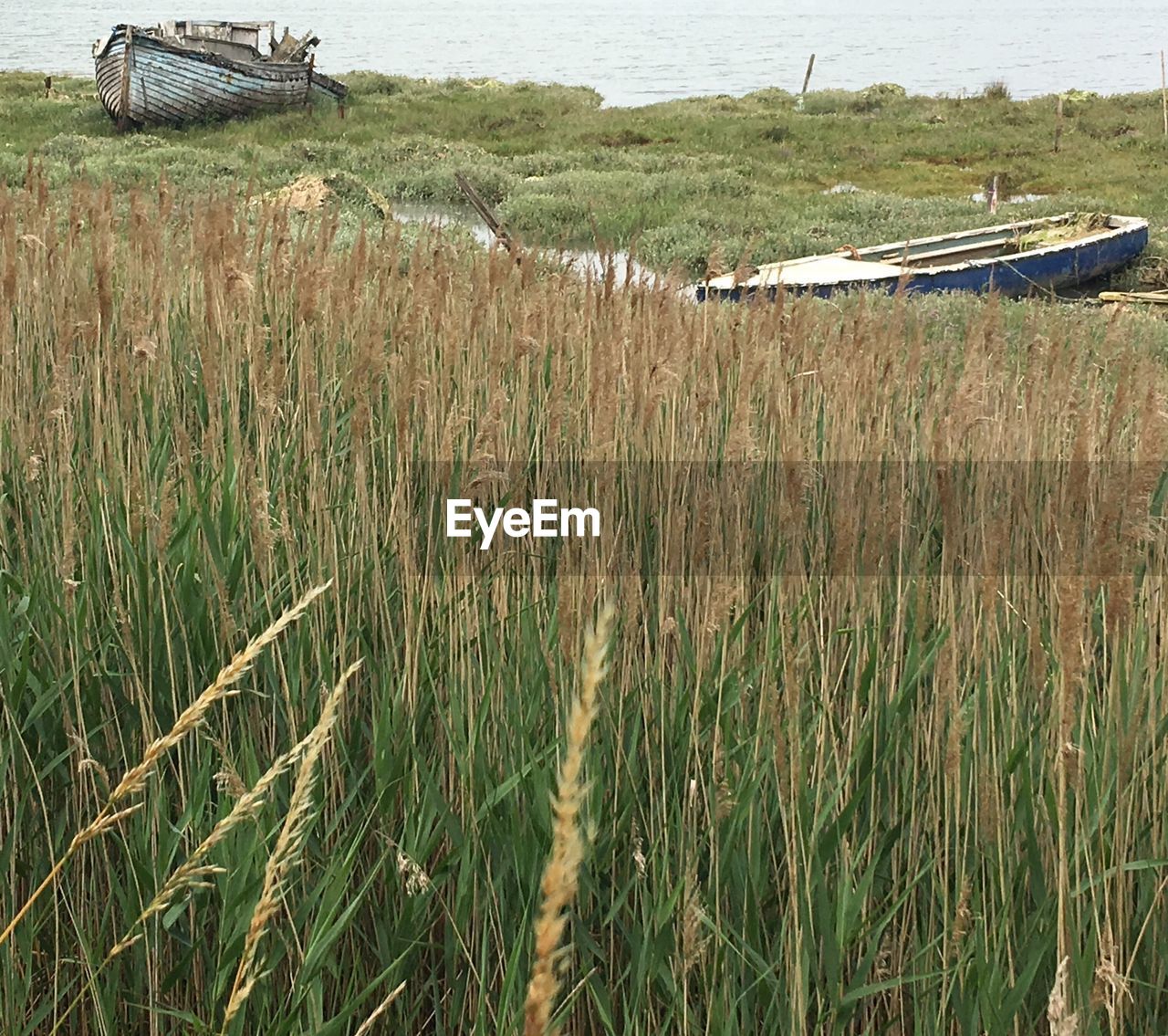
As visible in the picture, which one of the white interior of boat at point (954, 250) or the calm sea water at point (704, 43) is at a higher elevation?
the calm sea water at point (704, 43)

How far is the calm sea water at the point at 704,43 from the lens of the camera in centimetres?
6047

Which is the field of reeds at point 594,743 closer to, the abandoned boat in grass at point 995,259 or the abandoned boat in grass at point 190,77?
the abandoned boat in grass at point 995,259

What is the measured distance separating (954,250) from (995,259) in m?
2.26

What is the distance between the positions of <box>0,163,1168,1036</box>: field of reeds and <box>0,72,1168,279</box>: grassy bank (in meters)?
10.6

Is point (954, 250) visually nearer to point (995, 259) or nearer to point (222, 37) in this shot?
point (995, 259)

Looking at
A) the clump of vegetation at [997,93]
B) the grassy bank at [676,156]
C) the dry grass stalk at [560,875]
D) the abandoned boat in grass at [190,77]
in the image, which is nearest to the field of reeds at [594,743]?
the dry grass stalk at [560,875]

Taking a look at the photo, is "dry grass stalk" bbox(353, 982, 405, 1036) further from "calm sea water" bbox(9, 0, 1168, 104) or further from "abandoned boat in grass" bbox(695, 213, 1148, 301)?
"calm sea water" bbox(9, 0, 1168, 104)

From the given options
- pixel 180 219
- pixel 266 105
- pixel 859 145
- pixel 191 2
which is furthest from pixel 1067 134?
pixel 191 2

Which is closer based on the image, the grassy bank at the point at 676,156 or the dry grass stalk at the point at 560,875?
the dry grass stalk at the point at 560,875

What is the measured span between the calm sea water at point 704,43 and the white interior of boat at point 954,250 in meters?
36.1

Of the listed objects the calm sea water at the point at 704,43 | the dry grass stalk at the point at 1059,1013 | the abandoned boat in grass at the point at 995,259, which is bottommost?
the dry grass stalk at the point at 1059,1013

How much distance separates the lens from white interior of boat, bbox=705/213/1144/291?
40.9 feet

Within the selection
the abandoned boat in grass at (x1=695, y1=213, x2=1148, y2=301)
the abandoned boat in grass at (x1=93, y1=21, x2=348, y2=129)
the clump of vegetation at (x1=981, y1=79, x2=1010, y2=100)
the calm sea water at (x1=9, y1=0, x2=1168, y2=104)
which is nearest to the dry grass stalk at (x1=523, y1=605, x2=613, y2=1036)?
the abandoned boat in grass at (x1=695, y1=213, x2=1148, y2=301)

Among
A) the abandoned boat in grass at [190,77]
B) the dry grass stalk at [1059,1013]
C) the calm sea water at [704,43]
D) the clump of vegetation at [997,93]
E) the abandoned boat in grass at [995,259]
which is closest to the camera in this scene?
the dry grass stalk at [1059,1013]
